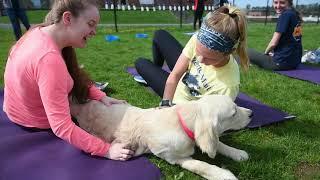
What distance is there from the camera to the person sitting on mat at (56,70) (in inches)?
121

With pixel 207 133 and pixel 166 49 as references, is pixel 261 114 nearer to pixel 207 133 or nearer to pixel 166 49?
pixel 166 49

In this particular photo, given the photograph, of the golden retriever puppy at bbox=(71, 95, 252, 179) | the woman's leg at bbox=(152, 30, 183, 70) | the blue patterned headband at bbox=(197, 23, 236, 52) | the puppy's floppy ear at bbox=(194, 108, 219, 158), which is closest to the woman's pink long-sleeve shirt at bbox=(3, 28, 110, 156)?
the golden retriever puppy at bbox=(71, 95, 252, 179)

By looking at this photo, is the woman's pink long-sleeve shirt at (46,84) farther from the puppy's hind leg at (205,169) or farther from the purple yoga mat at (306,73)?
the purple yoga mat at (306,73)

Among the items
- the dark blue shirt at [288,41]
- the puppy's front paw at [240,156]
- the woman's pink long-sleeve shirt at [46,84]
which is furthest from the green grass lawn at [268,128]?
the woman's pink long-sleeve shirt at [46,84]

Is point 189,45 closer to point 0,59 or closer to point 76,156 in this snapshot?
point 76,156

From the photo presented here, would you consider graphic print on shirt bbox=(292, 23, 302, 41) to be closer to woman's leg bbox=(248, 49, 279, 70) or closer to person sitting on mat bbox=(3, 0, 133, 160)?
woman's leg bbox=(248, 49, 279, 70)

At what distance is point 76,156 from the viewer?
337 centimetres

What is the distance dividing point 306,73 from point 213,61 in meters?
4.05

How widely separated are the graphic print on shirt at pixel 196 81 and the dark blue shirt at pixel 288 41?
12.6 ft

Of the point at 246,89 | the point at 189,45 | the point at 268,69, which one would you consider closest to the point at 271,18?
the point at 268,69

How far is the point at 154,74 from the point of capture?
516cm

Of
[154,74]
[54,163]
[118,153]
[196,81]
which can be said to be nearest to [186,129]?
[118,153]

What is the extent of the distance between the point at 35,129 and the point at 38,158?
1.69 feet

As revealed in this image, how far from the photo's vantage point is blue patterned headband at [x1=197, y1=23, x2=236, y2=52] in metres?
3.58
